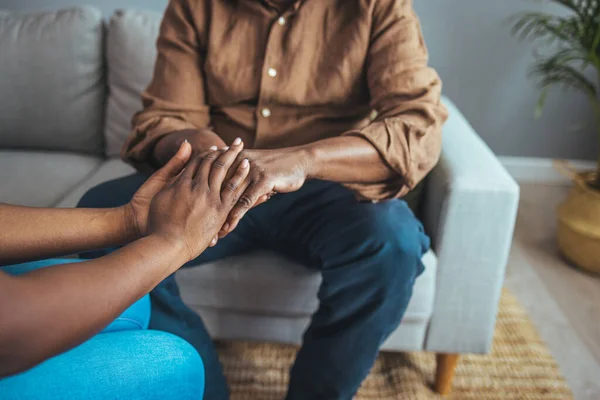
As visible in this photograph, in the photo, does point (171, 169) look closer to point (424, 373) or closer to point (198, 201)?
point (198, 201)

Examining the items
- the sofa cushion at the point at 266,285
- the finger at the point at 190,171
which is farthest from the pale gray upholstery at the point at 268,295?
the finger at the point at 190,171

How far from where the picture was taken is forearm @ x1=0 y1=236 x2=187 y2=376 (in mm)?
493

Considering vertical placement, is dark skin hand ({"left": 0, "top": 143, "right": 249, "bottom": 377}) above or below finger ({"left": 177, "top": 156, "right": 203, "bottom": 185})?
below

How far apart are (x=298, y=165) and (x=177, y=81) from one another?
420 millimetres

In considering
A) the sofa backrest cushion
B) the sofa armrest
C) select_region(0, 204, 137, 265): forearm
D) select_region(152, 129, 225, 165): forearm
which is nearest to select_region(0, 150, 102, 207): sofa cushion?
the sofa backrest cushion

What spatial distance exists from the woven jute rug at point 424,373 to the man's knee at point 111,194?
1.73ft

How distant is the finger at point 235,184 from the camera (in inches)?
31.1

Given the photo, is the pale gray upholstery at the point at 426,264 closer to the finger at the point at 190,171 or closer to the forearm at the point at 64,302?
the finger at the point at 190,171

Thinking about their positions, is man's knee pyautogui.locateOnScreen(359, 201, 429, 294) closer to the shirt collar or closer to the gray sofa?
the gray sofa

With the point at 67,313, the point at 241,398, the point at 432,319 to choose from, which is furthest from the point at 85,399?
the point at 432,319

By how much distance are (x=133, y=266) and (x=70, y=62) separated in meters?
1.22

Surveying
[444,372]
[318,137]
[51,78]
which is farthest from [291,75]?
[51,78]

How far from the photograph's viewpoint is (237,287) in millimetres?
1144

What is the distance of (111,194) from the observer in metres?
1.07
